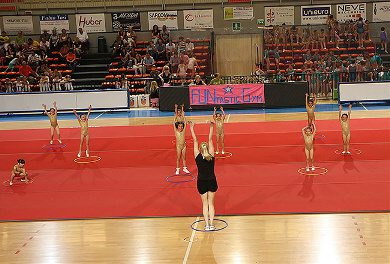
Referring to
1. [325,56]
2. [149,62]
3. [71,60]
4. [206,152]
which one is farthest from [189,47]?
[206,152]

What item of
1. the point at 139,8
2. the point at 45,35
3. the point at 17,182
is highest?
the point at 139,8

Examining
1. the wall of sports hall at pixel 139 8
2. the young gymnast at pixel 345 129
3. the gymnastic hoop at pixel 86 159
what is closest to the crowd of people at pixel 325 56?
the wall of sports hall at pixel 139 8

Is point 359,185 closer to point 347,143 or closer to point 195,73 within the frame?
point 347,143

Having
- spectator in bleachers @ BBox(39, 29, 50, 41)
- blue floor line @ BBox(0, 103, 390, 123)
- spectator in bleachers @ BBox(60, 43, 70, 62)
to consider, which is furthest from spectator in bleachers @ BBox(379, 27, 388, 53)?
spectator in bleachers @ BBox(39, 29, 50, 41)

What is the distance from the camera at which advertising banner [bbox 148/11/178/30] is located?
32844 mm

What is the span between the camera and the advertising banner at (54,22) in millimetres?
33219

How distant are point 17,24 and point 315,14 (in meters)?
21.1

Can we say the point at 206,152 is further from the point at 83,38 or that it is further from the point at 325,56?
the point at 83,38

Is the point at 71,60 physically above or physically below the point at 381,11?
below

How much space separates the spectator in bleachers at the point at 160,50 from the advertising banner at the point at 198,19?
3.10m

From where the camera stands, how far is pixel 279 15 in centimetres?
3262

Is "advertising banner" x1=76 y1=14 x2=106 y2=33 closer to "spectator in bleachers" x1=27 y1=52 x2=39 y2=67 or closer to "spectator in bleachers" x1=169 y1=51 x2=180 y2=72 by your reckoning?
"spectator in bleachers" x1=27 y1=52 x2=39 y2=67

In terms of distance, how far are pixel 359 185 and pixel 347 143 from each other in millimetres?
3189

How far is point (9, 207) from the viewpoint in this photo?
36.7ft
